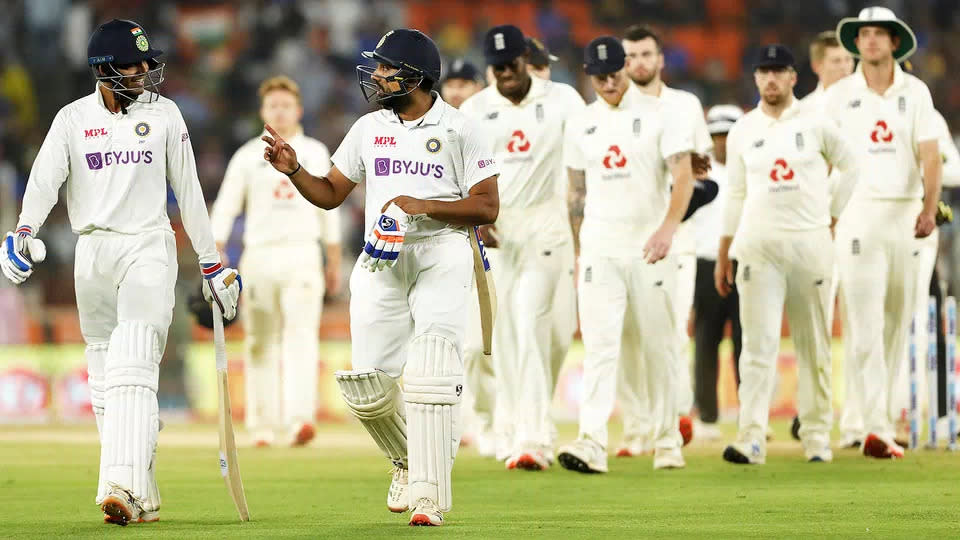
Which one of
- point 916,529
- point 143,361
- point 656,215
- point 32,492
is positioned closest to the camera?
point 916,529

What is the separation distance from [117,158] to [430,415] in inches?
67.0

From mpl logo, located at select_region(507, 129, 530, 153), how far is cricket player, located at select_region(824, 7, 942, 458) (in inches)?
80.3

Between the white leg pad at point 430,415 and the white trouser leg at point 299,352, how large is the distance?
5542mm

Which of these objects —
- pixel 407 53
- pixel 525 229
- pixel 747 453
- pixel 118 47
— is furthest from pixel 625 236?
pixel 118 47

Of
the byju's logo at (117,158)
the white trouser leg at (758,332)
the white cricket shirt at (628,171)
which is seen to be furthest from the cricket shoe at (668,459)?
the byju's logo at (117,158)

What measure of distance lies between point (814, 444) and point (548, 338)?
1.72 meters

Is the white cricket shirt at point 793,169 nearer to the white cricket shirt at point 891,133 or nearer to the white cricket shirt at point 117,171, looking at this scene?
the white cricket shirt at point 891,133

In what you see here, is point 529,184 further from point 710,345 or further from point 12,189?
point 12,189

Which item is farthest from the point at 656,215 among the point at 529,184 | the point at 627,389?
the point at 627,389

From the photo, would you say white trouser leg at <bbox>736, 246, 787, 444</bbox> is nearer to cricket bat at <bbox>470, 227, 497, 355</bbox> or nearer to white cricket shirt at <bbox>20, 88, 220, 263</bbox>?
cricket bat at <bbox>470, 227, 497, 355</bbox>

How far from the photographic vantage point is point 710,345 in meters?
11.9

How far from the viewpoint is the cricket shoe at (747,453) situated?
9.59 metres

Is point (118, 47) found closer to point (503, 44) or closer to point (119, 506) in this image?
point (119, 506)

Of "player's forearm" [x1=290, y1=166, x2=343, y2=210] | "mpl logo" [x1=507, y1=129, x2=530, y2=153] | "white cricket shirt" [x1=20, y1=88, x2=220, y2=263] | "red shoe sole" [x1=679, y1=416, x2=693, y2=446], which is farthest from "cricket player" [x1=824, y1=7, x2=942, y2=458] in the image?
"white cricket shirt" [x1=20, y1=88, x2=220, y2=263]
